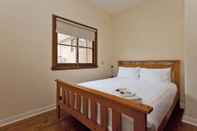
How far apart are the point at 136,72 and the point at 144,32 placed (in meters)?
1.13

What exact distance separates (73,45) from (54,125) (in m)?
1.91

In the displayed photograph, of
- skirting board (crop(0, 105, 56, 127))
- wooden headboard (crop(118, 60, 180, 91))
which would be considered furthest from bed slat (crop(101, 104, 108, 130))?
wooden headboard (crop(118, 60, 180, 91))

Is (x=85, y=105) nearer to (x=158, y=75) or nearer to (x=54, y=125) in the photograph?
(x=54, y=125)

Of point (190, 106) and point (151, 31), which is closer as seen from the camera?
point (190, 106)

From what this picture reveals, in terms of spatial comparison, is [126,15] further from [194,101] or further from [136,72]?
[194,101]

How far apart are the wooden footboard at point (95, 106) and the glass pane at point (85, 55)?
1290 mm

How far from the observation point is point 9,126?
1.99m

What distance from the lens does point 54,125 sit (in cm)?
202

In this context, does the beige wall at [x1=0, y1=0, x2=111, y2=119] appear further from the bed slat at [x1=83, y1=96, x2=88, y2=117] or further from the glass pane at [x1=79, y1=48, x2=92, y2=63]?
the bed slat at [x1=83, y1=96, x2=88, y2=117]

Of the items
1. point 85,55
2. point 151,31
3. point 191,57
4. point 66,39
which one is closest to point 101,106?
point 191,57

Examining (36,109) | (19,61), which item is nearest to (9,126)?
(36,109)

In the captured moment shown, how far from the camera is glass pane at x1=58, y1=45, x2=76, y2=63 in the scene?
2945mm

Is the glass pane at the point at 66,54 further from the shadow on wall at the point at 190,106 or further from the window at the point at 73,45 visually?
the shadow on wall at the point at 190,106

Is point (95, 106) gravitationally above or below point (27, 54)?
below
